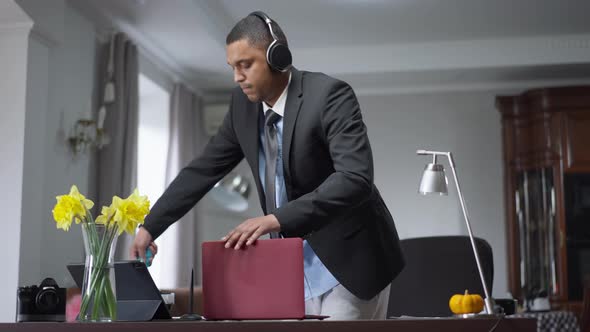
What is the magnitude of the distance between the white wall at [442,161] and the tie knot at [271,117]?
5.24m

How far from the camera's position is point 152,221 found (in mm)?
1892

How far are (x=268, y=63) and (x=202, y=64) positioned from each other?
4.77 metres

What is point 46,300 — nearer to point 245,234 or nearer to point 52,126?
point 245,234

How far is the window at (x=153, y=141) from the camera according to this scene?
20.7ft

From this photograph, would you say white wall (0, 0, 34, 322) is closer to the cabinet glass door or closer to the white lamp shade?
the white lamp shade

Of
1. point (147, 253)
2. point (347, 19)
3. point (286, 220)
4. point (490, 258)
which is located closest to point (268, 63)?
point (286, 220)

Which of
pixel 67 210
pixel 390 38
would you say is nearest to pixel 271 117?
pixel 67 210

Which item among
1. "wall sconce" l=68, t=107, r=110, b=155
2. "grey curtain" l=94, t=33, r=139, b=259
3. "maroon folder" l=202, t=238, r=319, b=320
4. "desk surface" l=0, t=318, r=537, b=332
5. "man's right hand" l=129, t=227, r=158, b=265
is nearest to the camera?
"desk surface" l=0, t=318, r=537, b=332

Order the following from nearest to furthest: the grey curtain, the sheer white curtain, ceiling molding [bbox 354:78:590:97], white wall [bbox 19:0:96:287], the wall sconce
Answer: white wall [bbox 19:0:96:287]
the wall sconce
the grey curtain
the sheer white curtain
ceiling molding [bbox 354:78:590:97]

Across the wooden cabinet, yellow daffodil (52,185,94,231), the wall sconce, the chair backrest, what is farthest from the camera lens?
the wooden cabinet

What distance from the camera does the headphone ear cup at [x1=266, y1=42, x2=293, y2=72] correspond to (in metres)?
1.78

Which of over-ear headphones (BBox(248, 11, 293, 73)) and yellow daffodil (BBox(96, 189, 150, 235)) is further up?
over-ear headphones (BBox(248, 11, 293, 73))

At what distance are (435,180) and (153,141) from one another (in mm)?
4487

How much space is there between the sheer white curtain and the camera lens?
4560 millimetres
